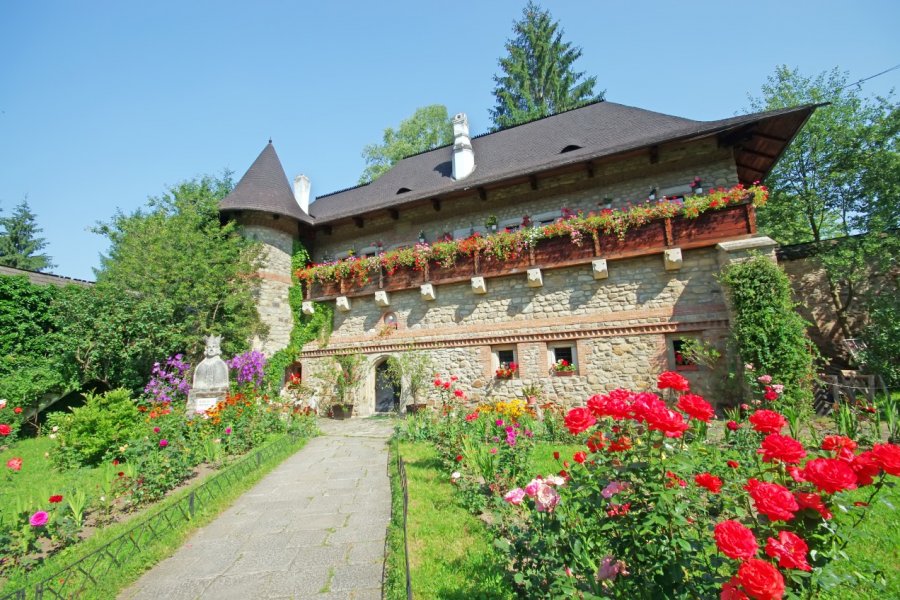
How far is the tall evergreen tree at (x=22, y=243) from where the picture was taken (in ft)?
78.5

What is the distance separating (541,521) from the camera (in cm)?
238

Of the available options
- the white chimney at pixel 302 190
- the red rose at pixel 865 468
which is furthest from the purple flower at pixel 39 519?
the white chimney at pixel 302 190

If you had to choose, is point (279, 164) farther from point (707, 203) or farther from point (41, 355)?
point (707, 203)

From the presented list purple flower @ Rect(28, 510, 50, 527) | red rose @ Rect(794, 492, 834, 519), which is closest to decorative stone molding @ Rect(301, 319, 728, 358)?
red rose @ Rect(794, 492, 834, 519)

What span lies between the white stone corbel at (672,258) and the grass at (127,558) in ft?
32.1

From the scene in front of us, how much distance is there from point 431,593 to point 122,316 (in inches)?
479

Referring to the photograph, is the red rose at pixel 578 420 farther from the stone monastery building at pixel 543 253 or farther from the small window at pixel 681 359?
the stone monastery building at pixel 543 253

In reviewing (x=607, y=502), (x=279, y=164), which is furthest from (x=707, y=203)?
(x=279, y=164)

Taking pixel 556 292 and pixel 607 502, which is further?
pixel 556 292

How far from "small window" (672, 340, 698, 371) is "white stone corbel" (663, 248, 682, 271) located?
6.00 ft

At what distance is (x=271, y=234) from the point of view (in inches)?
533

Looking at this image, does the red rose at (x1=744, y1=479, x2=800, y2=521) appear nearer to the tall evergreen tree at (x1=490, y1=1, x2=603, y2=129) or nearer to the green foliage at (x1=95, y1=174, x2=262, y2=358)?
the green foliage at (x1=95, y1=174, x2=262, y2=358)

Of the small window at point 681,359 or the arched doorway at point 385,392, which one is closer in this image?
the small window at point 681,359

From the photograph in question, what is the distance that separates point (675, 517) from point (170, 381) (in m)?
12.6
